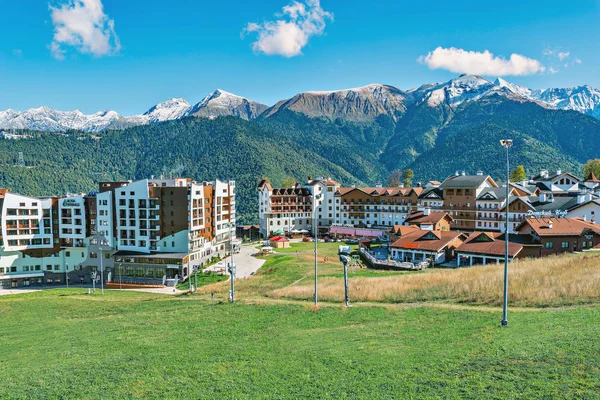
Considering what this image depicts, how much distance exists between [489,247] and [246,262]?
40.6 metres

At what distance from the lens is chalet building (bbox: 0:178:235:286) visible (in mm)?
72750

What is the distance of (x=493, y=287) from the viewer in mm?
33312

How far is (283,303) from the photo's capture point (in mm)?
36000

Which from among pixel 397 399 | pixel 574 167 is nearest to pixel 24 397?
pixel 397 399

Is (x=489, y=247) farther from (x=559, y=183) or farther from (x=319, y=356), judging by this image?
(x=559, y=183)

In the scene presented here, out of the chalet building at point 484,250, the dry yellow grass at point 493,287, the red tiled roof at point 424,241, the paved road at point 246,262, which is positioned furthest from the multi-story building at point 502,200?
the paved road at point 246,262

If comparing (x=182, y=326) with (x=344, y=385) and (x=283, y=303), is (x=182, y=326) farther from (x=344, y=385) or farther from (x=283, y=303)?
(x=344, y=385)

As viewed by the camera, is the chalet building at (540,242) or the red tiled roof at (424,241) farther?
→ the red tiled roof at (424,241)

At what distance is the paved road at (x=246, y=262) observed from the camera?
69556 mm

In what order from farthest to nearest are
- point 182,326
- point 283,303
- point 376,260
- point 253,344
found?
point 376,260
point 283,303
point 182,326
point 253,344

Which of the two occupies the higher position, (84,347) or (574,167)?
(574,167)

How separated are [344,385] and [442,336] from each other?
7836 mm

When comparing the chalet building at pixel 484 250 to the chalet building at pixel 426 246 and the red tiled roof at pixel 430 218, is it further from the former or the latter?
the red tiled roof at pixel 430 218

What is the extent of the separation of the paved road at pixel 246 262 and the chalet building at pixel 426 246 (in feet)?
75.5
